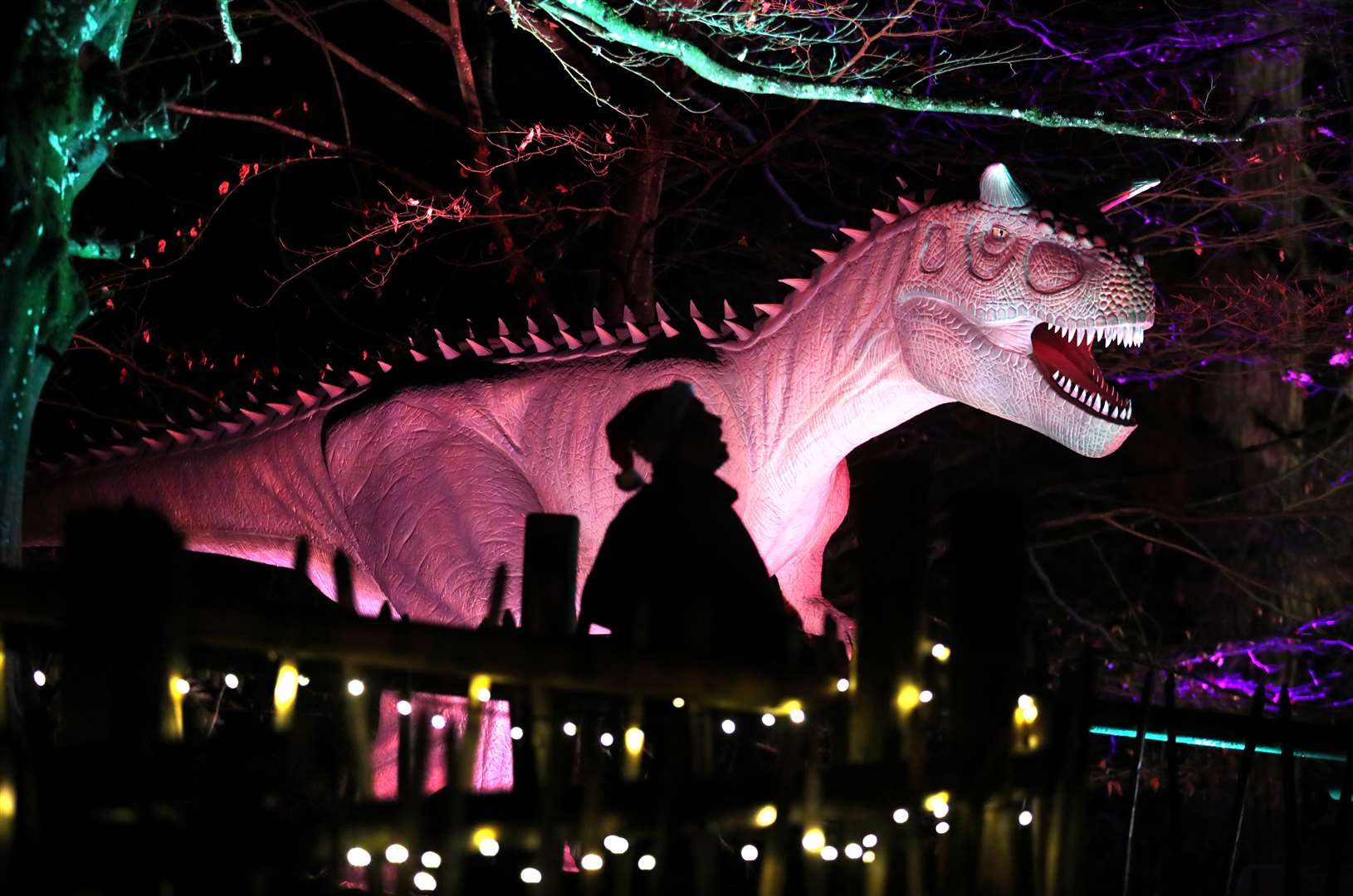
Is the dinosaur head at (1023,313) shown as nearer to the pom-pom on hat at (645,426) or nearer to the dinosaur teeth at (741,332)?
the dinosaur teeth at (741,332)

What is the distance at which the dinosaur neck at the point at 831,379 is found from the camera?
217 inches

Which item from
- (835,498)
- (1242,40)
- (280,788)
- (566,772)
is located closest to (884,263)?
(835,498)

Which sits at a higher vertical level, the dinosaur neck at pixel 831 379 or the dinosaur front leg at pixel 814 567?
the dinosaur neck at pixel 831 379

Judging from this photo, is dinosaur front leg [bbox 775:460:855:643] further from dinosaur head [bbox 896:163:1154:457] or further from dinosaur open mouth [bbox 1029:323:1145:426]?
dinosaur open mouth [bbox 1029:323:1145:426]

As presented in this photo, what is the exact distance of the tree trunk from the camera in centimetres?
521

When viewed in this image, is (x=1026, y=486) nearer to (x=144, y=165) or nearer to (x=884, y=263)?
(x=884, y=263)

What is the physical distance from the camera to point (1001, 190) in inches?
212

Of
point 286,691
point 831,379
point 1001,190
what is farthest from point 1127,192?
point 286,691

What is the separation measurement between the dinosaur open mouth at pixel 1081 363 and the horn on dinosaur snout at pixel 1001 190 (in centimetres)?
41

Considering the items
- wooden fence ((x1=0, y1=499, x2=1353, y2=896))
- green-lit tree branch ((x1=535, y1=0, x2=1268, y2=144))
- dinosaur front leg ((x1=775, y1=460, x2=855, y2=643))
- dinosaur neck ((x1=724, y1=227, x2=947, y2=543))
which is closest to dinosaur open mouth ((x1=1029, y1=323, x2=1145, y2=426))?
dinosaur neck ((x1=724, y1=227, x2=947, y2=543))

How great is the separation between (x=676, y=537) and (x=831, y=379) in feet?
2.57

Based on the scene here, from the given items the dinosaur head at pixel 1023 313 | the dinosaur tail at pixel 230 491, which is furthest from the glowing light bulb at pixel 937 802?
the dinosaur tail at pixel 230 491

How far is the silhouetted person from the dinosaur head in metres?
0.76

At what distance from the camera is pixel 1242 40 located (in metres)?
10.0
